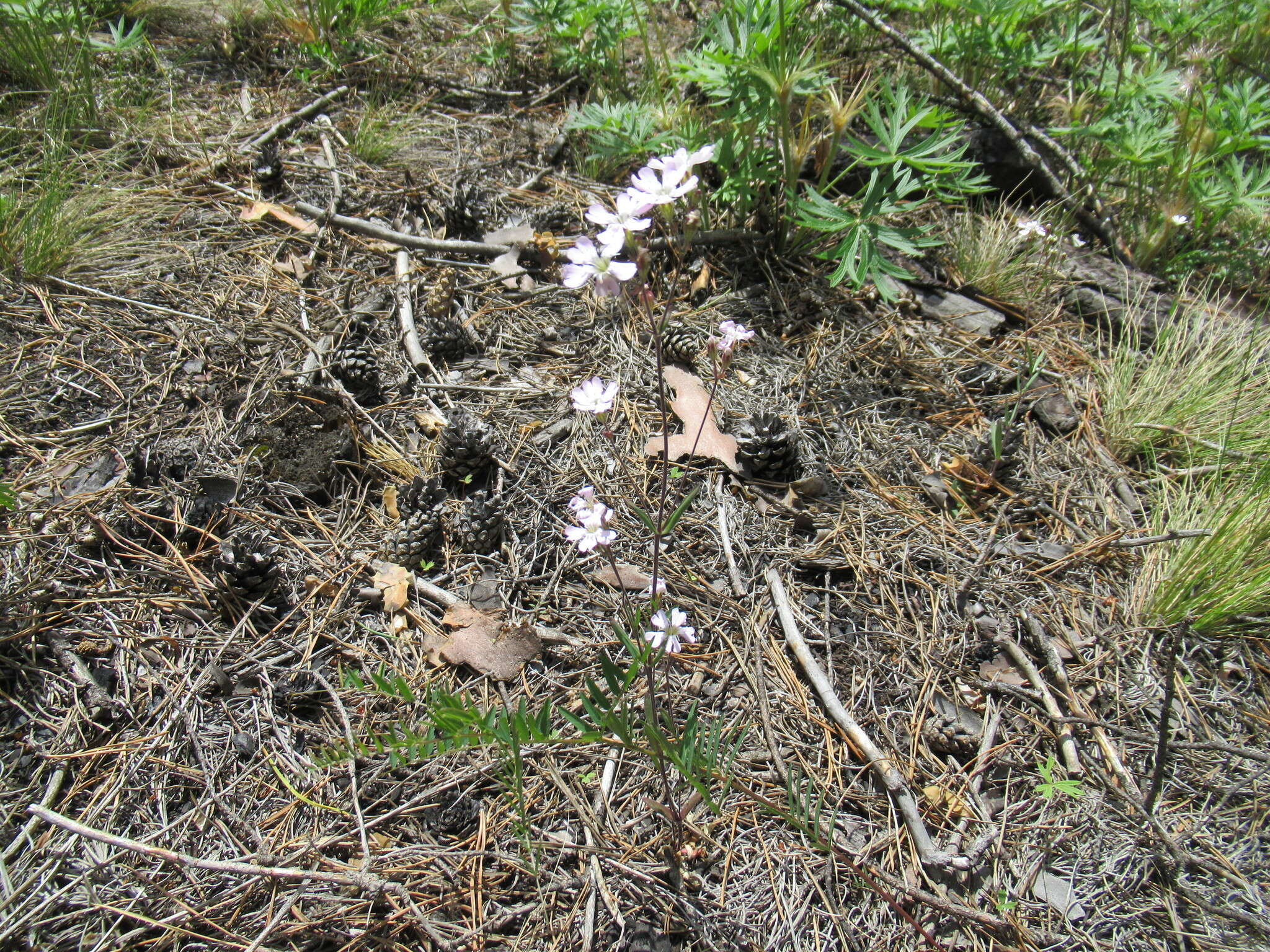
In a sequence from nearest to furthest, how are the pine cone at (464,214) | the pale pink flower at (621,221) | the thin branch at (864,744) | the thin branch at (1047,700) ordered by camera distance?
the pale pink flower at (621,221) → the thin branch at (864,744) → the thin branch at (1047,700) → the pine cone at (464,214)

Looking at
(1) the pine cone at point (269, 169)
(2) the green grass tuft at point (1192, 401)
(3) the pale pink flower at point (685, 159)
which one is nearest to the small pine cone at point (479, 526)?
(3) the pale pink flower at point (685, 159)

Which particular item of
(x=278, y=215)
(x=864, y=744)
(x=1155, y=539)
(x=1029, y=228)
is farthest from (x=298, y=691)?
(x=1029, y=228)

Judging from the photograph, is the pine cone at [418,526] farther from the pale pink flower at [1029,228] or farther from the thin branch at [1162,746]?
the pale pink flower at [1029,228]

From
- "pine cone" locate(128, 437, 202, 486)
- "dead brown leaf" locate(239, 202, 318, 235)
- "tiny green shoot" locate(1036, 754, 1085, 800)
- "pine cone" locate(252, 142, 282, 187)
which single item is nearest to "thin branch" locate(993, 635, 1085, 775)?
"tiny green shoot" locate(1036, 754, 1085, 800)

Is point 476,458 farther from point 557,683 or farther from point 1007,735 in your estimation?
point 1007,735

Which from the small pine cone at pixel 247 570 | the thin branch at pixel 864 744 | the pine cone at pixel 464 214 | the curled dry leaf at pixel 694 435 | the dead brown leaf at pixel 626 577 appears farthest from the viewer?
the pine cone at pixel 464 214

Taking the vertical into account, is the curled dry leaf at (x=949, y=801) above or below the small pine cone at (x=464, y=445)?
below
